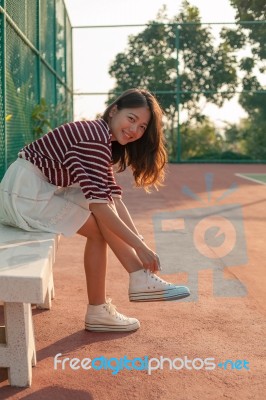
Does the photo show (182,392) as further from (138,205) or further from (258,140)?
(258,140)

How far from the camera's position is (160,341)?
102 inches

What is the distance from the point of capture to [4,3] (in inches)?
207

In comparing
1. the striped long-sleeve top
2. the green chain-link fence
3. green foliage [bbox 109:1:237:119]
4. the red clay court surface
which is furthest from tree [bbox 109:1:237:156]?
the striped long-sleeve top

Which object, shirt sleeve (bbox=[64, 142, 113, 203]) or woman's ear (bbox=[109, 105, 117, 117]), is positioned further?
woman's ear (bbox=[109, 105, 117, 117])

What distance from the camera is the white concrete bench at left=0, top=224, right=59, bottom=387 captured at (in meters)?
1.95

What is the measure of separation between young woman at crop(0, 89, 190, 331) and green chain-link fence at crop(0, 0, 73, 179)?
2.36 m

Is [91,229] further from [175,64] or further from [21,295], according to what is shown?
[175,64]

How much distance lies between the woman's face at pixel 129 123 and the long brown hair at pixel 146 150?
1.2 inches

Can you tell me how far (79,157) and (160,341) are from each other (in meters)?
0.81

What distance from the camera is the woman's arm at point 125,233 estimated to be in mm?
2420

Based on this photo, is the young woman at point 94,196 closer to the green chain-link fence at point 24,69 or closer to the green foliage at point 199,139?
the green chain-link fence at point 24,69

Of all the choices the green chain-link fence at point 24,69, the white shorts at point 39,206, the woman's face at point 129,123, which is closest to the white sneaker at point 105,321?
the white shorts at point 39,206

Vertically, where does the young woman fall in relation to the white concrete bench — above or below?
above

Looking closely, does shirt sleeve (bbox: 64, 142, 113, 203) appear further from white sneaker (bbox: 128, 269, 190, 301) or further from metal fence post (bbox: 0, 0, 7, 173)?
metal fence post (bbox: 0, 0, 7, 173)
